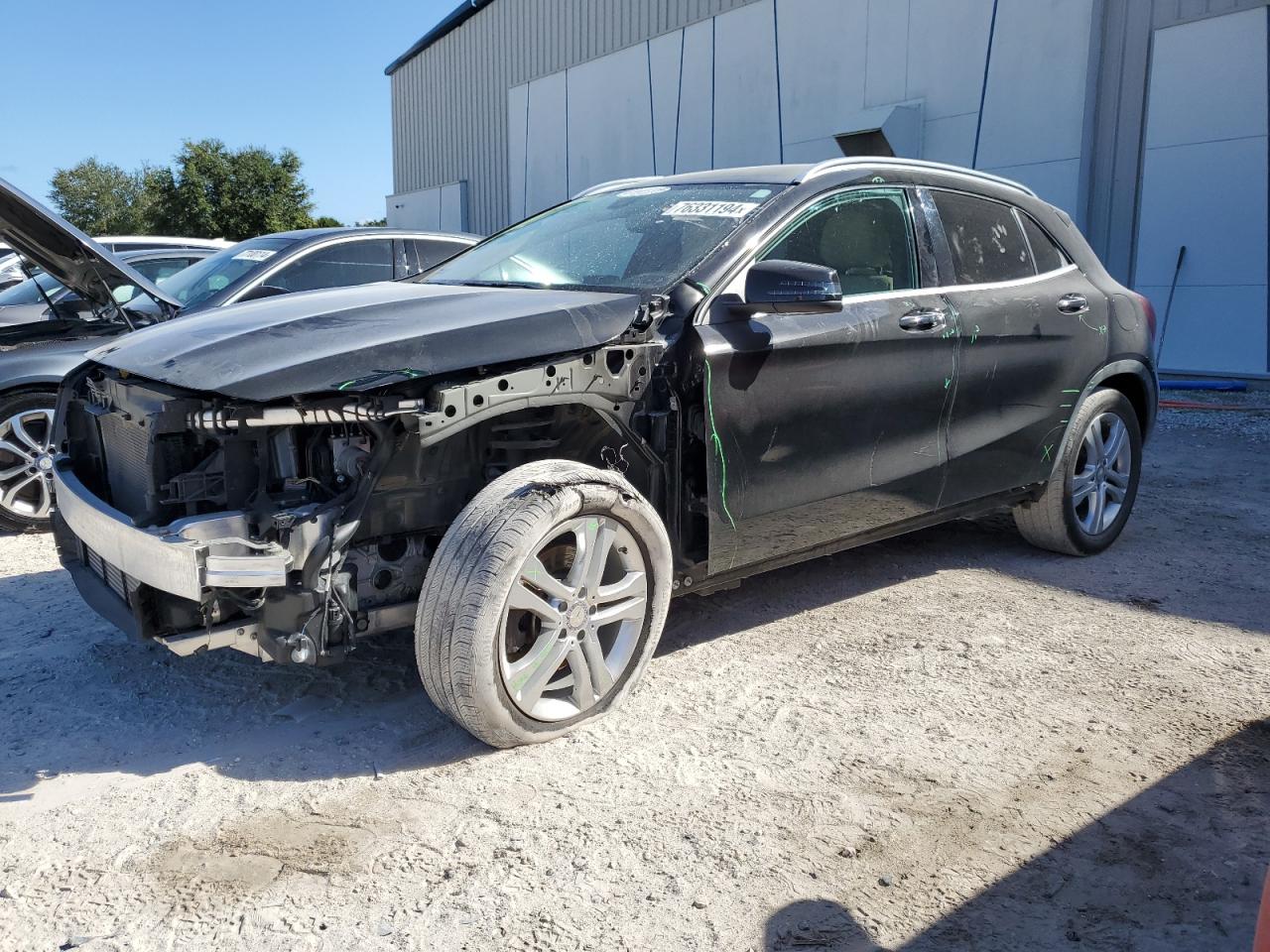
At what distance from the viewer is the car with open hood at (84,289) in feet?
15.5

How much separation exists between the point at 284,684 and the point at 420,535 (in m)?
0.86

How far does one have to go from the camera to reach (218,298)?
589cm

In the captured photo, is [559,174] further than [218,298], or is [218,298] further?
[559,174]

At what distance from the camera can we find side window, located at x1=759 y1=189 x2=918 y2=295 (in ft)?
11.8

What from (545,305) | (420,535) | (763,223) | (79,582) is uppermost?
(763,223)

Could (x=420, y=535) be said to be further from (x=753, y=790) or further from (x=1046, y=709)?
(x=1046, y=709)

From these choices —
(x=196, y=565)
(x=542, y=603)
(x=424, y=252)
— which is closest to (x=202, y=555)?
(x=196, y=565)

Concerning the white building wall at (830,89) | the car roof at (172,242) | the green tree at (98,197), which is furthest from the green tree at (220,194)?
the car roof at (172,242)

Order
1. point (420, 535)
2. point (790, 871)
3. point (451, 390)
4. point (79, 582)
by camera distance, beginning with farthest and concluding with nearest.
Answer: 1. point (79, 582)
2. point (420, 535)
3. point (451, 390)
4. point (790, 871)

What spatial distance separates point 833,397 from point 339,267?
4137 millimetres

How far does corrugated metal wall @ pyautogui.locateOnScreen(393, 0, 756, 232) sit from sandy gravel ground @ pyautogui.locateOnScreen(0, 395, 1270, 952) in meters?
14.2

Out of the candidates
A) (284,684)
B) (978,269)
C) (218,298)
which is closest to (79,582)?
(284,684)

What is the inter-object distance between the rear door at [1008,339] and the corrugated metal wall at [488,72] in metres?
12.5

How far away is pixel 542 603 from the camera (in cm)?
284
